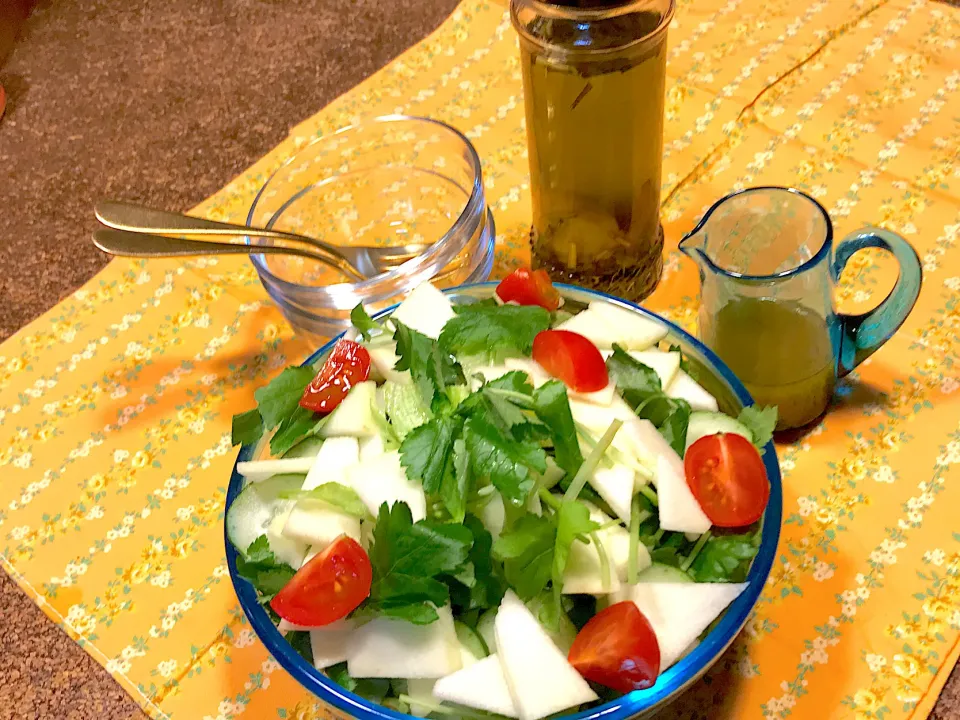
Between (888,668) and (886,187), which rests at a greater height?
(886,187)

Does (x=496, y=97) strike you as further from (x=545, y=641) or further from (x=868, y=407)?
(x=545, y=641)

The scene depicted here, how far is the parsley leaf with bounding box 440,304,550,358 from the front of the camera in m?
0.64

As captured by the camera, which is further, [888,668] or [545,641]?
[888,668]

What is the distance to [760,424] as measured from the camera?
1.99 feet

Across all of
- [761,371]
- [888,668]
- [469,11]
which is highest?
[469,11]

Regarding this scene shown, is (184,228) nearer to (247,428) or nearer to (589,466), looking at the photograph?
(247,428)

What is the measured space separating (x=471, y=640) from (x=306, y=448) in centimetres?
21

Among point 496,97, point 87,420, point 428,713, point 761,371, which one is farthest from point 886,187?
point 87,420

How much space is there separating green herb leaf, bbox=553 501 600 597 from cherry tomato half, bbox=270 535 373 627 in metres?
0.13

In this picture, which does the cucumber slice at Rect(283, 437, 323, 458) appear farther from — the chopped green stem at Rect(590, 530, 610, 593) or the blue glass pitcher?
the blue glass pitcher

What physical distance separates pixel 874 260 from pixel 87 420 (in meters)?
0.98

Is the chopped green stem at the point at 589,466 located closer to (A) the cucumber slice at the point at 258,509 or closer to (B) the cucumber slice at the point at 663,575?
(B) the cucumber slice at the point at 663,575

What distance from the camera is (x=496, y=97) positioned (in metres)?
1.26

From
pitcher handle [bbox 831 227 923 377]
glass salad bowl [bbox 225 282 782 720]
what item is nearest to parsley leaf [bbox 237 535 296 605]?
glass salad bowl [bbox 225 282 782 720]
